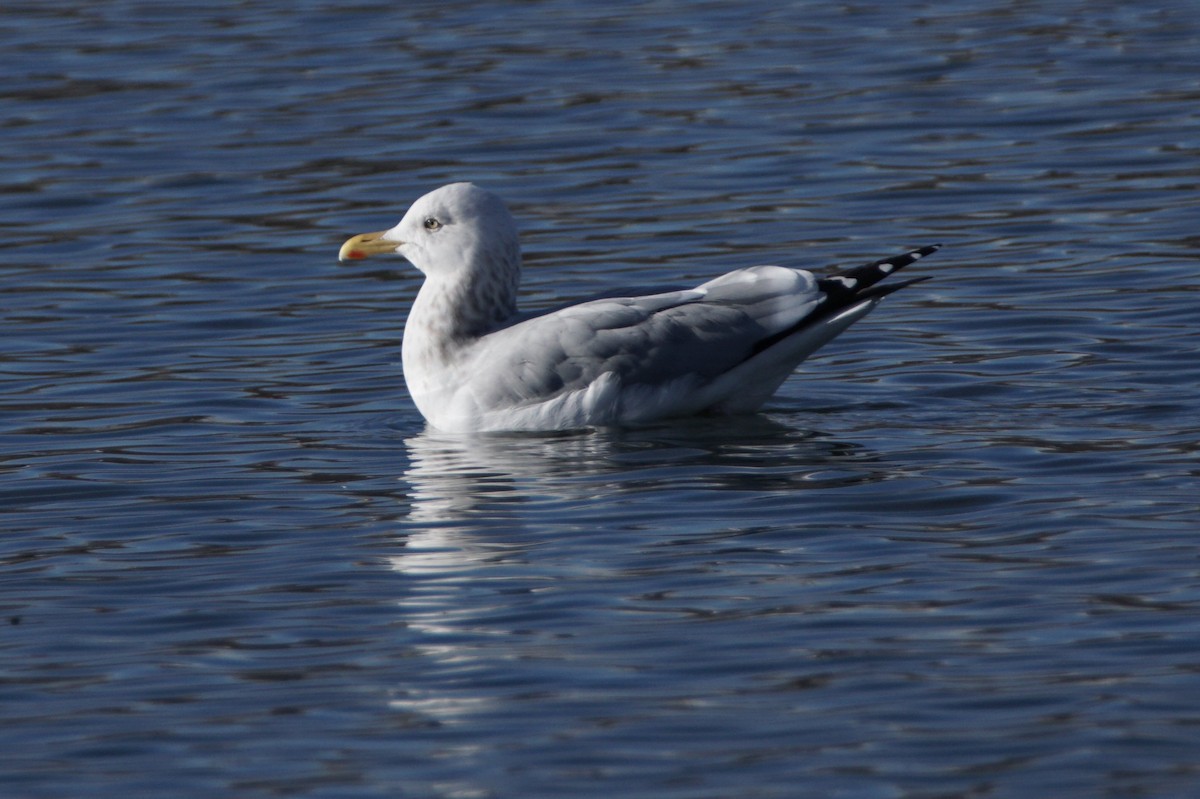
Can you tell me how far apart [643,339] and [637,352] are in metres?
0.07

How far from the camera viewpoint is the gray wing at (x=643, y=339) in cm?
1034

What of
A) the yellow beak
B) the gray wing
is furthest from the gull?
the yellow beak

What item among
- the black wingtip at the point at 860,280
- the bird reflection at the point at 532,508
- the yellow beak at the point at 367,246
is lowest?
the bird reflection at the point at 532,508

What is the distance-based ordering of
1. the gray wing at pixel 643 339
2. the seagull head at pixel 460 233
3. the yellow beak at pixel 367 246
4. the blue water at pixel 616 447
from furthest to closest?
the yellow beak at pixel 367 246
the seagull head at pixel 460 233
the gray wing at pixel 643 339
the blue water at pixel 616 447

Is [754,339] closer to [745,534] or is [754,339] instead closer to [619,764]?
[745,534]

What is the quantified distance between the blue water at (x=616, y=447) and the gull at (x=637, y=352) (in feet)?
0.61

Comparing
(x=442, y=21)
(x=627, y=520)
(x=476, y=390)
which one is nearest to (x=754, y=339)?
(x=476, y=390)

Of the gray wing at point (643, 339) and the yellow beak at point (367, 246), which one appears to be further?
the yellow beak at point (367, 246)

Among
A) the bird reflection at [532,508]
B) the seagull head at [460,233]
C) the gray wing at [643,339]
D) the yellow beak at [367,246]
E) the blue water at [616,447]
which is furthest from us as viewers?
the yellow beak at [367,246]

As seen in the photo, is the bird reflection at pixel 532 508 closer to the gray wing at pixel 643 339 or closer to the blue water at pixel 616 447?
the blue water at pixel 616 447

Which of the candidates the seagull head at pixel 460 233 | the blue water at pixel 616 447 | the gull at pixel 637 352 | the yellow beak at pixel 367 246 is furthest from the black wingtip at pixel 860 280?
the yellow beak at pixel 367 246

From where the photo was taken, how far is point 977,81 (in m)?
18.2

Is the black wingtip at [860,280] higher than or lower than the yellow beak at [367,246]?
lower

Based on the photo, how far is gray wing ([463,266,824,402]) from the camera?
1034 centimetres
